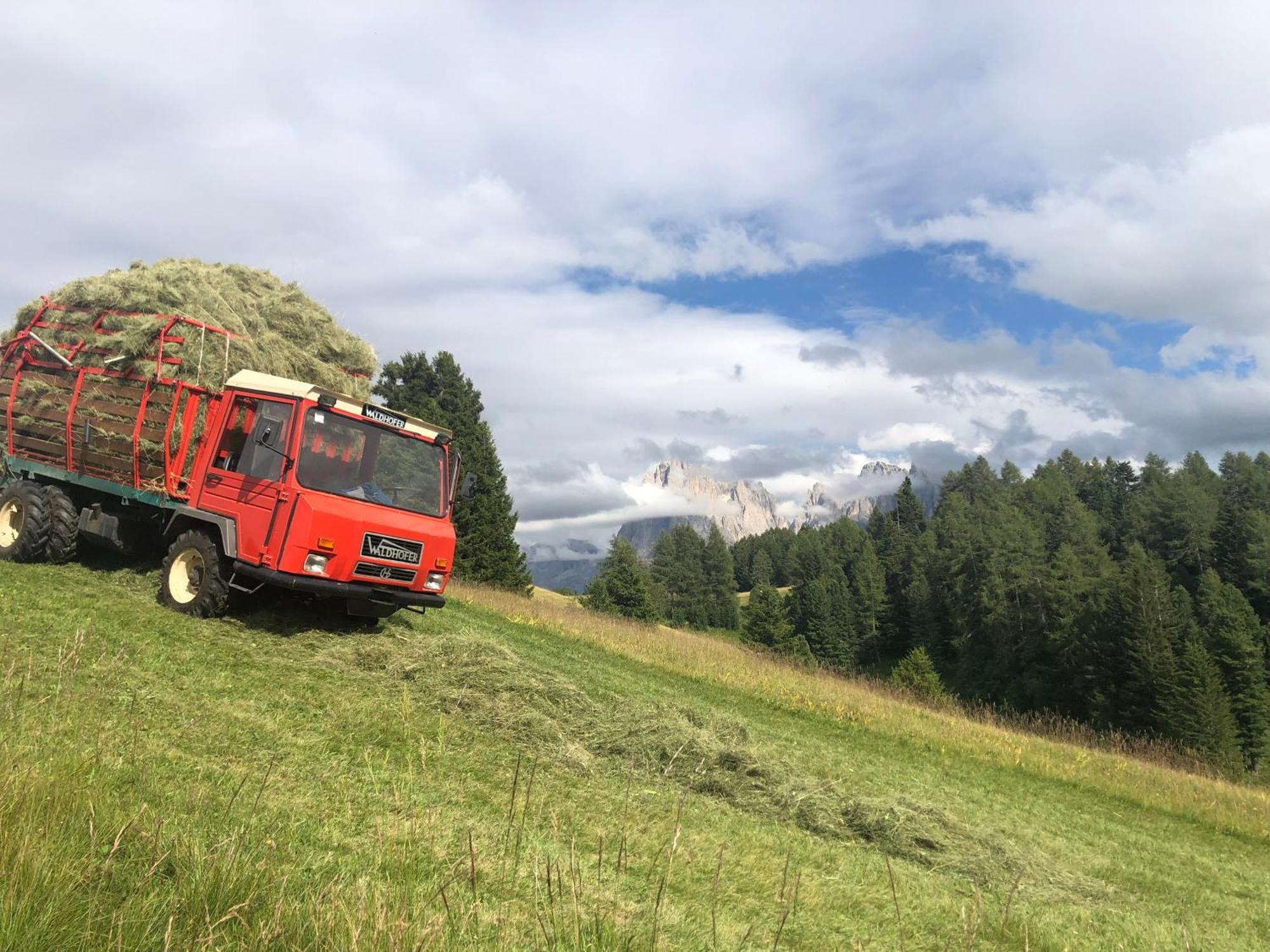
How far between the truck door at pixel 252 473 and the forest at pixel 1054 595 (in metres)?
16.7

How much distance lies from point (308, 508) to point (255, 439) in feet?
3.22

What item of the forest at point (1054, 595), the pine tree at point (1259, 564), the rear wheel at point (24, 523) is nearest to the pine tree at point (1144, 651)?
the forest at point (1054, 595)

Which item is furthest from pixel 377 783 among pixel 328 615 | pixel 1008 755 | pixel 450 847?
pixel 1008 755

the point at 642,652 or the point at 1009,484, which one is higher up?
the point at 1009,484

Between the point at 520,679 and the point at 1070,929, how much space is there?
562 cm

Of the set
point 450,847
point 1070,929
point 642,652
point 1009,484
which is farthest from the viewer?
point 1009,484

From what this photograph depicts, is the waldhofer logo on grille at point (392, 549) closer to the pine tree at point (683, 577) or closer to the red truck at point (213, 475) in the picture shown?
the red truck at point (213, 475)

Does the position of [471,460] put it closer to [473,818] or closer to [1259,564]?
[473,818]

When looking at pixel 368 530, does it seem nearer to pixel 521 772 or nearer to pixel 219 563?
pixel 219 563

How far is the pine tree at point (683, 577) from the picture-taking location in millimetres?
118500

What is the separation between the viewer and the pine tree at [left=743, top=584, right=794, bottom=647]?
81250 mm

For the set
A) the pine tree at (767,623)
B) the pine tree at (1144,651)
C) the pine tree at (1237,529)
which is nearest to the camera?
the pine tree at (1144,651)

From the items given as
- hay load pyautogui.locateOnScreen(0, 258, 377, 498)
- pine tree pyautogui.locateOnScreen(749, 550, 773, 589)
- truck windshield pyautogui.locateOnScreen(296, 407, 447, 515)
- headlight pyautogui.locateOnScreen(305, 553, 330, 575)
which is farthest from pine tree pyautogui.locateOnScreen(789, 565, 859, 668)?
headlight pyautogui.locateOnScreen(305, 553, 330, 575)

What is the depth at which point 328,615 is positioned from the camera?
32.8 feet
